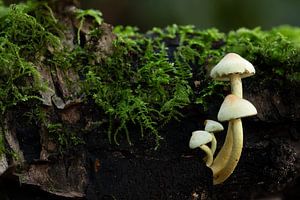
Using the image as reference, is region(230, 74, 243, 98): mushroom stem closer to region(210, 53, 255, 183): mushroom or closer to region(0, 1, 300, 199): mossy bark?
region(210, 53, 255, 183): mushroom

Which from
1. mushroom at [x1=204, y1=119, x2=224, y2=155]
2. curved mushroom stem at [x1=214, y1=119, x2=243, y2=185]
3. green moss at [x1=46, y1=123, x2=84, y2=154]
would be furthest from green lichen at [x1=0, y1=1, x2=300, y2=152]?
curved mushroom stem at [x1=214, y1=119, x2=243, y2=185]

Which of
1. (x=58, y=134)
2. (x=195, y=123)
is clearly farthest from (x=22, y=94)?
(x=195, y=123)

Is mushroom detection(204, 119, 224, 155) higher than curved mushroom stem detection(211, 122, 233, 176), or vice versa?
mushroom detection(204, 119, 224, 155)

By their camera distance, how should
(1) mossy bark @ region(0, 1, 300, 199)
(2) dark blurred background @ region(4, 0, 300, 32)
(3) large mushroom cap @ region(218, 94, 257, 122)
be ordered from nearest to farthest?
(3) large mushroom cap @ region(218, 94, 257, 122) → (1) mossy bark @ region(0, 1, 300, 199) → (2) dark blurred background @ region(4, 0, 300, 32)

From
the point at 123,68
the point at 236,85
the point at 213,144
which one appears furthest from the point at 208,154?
the point at 123,68

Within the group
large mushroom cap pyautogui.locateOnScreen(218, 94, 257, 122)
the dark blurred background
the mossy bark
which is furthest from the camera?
the dark blurred background

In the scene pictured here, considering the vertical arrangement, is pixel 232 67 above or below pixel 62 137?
above

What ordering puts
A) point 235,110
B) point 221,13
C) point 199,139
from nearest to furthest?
point 235,110 → point 199,139 → point 221,13

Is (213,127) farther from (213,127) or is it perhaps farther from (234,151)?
(234,151)
